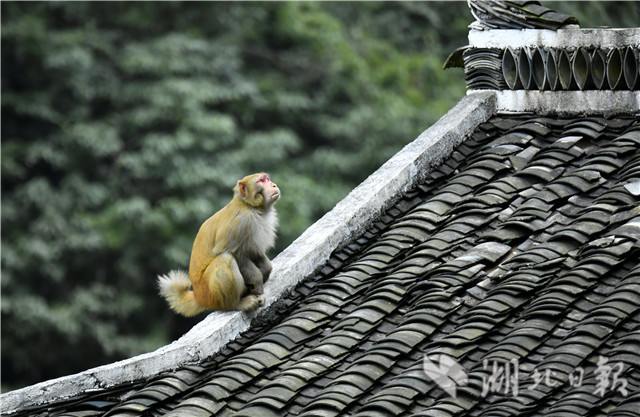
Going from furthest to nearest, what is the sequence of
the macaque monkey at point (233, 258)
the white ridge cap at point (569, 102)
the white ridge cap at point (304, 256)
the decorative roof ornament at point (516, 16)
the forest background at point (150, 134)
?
the forest background at point (150, 134) < the decorative roof ornament at point (516, 16) < the white ridge cap at point (569, 102) < the macaque monkey at point (233, 258) < the white ridge cap at point (304, 256)

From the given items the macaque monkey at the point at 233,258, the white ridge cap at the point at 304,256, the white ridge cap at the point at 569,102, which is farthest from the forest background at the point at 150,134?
the macaque monkey at the point at 233,258

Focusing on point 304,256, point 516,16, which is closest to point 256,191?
point 304,256

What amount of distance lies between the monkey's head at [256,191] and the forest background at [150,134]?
13251 mm

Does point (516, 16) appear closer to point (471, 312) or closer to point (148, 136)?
point (471, 312)

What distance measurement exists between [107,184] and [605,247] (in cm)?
1668

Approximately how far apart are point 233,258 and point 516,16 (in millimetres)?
2097

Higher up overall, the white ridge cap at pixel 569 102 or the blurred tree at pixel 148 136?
the white ridge cap at pixel 569 102

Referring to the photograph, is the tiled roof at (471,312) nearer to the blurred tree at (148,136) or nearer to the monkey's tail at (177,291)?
the monkey's tail at (177,291)

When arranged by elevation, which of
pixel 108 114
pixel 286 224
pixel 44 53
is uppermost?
pixel 44 53

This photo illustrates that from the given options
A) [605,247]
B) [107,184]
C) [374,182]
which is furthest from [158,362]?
[107,184]

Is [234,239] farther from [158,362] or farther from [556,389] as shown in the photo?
[556,389]

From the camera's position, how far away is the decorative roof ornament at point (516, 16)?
5918mm

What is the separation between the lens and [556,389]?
13.1 ft

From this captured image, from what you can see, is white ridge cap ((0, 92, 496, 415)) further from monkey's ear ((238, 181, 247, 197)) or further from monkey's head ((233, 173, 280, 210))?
monkey's ear ((238, 181, 247, 197))
